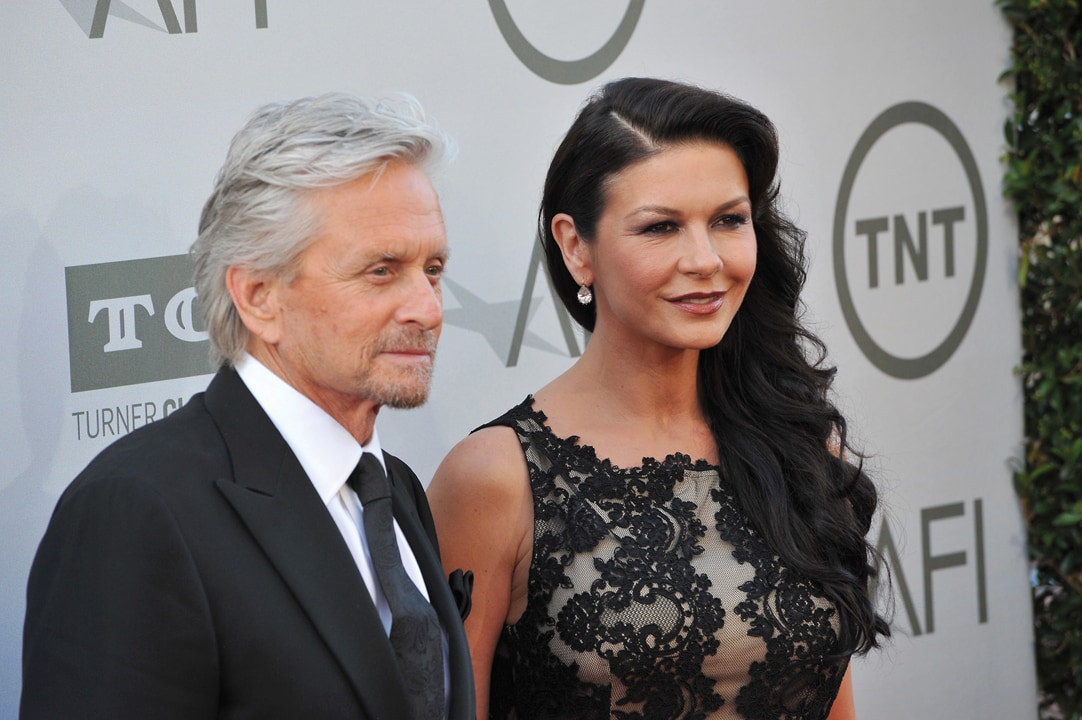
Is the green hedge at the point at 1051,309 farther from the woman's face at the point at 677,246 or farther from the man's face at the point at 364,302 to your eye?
the man's face at the point at 364,302

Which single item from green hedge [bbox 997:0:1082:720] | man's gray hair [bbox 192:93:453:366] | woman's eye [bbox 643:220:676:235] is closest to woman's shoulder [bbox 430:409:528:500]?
woman's eye [bbox 643:220:676:235]

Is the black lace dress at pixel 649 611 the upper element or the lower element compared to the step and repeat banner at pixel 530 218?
lower

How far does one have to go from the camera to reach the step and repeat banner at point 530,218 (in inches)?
94.8

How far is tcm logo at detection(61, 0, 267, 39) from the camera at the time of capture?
2443mm

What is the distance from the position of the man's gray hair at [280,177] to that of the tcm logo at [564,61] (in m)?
1.35

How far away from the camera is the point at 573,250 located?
7.98ft

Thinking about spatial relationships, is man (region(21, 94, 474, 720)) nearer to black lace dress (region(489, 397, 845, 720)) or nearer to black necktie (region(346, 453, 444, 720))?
black necktie (region(346, 453, 444, 720))

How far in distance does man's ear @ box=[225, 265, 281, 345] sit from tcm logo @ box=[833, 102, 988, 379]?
2.28 metres

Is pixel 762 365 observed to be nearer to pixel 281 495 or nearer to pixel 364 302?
pixel 364 302

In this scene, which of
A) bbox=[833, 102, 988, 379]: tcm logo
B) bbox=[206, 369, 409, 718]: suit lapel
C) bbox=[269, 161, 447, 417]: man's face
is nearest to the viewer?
bbox=[206, 369, 409, 718]: suit lapel

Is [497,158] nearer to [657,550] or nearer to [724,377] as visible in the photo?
[724,377]

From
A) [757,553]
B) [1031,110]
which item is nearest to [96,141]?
[757,553]

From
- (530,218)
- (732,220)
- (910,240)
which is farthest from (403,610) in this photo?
(910,240)

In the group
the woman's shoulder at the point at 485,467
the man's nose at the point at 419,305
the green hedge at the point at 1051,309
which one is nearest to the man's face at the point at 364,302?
the man's nose at the point at 419,305
